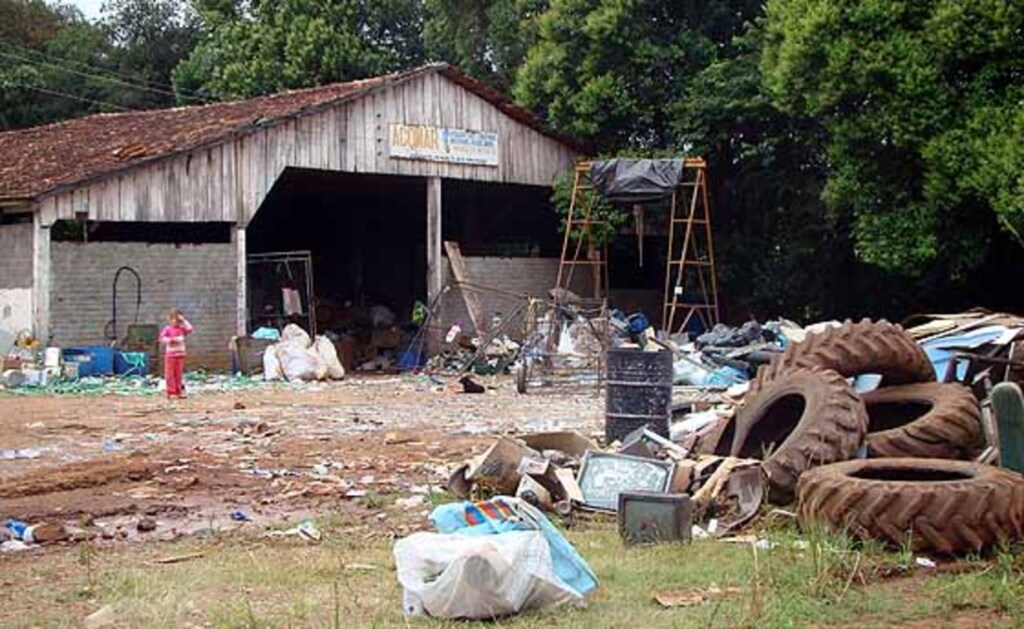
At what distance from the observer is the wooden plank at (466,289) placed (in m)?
26.5

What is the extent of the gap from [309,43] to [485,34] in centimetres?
500

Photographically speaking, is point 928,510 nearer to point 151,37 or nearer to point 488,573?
point 488,573

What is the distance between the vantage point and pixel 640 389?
11.8 metres

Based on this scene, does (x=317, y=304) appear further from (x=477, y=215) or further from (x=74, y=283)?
(x=74, y=283)

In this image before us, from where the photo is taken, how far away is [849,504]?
7379 millimetres

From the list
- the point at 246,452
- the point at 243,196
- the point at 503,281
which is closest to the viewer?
the point at 246,452

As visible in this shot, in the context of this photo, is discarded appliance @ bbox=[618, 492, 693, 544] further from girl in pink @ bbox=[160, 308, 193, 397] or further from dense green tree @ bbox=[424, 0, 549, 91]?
dense green tree @ bbox=[424, 0, 549, 91]

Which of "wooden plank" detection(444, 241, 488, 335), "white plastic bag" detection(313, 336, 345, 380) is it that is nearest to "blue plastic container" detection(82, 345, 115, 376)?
"white plastic bag" detection(313, 336, 345, 380)

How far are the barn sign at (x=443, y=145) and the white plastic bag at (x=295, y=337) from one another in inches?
189

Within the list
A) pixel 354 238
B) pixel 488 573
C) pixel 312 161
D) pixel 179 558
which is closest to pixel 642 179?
pixel 312 161

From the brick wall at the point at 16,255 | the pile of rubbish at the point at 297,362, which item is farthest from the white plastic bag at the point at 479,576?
the brick wall at the point at 16,255

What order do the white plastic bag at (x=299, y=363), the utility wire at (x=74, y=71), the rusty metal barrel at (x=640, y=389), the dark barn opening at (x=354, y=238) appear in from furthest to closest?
the utility wire at (x=74, y=71)
the dark barn opening at (x=354, y=238)
the white plastic bag at (x=299, y=363)
the rusty metal barrel at (x=640, y=389)

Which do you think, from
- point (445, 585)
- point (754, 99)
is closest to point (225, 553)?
point (445, 585)

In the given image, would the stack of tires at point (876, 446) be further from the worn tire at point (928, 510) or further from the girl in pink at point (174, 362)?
the girl in pink at point (174, 362)
